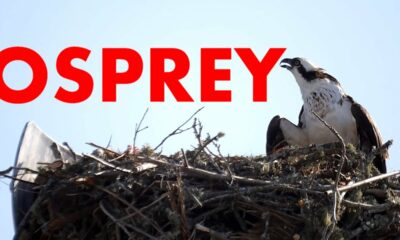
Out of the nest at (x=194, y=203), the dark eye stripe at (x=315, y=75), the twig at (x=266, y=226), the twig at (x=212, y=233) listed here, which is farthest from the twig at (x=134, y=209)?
the dark eye stripe at (x=315, y=75)

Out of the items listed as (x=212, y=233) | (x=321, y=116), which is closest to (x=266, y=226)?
(x=212, y=233)

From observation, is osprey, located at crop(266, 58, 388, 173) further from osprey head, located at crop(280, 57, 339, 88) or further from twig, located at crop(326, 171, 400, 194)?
twig, located at crop(326, 171, 400, 194)

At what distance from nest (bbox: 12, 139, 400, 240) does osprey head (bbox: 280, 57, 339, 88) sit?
2.22 meters

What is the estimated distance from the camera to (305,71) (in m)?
9.37

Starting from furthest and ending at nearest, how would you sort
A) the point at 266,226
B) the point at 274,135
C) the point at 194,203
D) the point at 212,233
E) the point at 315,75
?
the point at 274,135, the point at 315,75, the point at 194,203, the point at 266,226, the point at 212,233

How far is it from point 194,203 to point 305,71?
3195mm

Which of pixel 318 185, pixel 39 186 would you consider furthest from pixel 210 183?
pixel 39 186

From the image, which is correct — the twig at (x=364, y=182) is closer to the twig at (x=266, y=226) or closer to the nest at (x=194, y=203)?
the nest at (x=194, y=203)

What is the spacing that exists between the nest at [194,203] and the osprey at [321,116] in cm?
162

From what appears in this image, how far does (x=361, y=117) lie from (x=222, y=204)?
2545 millimetres

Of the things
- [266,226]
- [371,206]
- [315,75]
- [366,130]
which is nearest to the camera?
[266,226]

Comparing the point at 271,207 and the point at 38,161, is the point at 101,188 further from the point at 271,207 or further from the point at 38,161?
the point at 271,207

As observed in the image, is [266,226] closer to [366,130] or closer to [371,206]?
[371,206]

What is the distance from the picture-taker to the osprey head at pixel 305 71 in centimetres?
928
